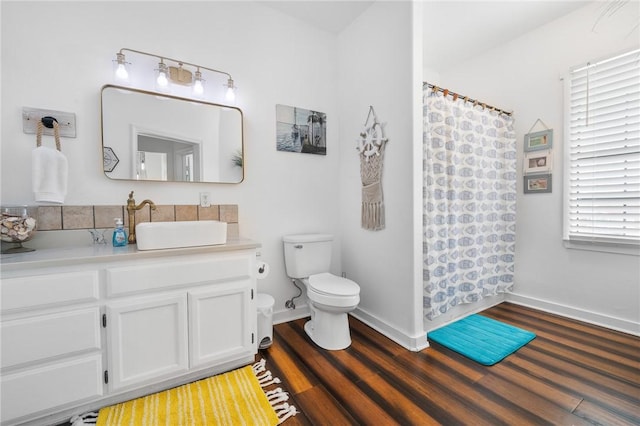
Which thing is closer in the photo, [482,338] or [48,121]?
[48,121]

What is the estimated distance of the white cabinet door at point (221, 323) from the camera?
150 centimetres

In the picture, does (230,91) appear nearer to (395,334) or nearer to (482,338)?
(395,334)

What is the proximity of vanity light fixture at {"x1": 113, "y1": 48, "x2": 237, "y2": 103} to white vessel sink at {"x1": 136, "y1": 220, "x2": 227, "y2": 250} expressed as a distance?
1.06 m

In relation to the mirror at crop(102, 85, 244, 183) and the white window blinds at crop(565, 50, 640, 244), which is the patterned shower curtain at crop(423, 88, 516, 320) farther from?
the mirror at crop(102, 85, 244, 183)

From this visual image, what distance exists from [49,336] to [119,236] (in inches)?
22.6

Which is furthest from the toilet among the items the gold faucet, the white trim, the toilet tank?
the white trim

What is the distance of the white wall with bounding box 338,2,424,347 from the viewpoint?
1889 mm

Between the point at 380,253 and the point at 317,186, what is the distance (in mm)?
868

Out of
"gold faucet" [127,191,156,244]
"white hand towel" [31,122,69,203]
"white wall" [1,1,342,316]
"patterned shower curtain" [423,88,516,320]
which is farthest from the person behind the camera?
"patterned shower curtain" [423,88,516,320]

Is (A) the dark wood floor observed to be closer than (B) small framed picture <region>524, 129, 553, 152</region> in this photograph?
Yes

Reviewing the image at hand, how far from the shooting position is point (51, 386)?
1203 millimetres

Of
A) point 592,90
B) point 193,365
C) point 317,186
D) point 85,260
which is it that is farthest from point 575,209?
point 85,260

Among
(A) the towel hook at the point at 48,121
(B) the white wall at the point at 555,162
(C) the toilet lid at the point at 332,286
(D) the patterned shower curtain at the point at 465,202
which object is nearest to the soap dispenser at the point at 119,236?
(A) the towel hook at the point at 48,121

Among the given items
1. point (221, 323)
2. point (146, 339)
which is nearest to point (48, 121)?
point (146, 339)
